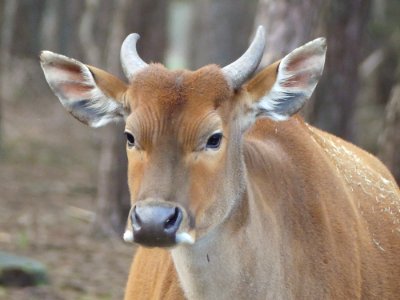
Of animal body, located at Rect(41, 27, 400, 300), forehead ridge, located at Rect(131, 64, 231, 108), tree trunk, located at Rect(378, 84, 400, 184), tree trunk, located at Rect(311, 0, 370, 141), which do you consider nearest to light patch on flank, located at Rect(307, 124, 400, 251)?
animal body, located at Rect(41, 27, 400, 300)

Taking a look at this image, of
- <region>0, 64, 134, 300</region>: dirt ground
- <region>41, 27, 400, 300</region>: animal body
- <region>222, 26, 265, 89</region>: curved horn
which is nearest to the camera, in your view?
<region>41, 27, 400, 300</region>: animal body

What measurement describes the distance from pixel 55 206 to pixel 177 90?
Answer: 30.1ft

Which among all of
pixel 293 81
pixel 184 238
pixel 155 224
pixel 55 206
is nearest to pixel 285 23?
pixel 293 81

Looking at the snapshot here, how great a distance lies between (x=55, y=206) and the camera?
14453mm

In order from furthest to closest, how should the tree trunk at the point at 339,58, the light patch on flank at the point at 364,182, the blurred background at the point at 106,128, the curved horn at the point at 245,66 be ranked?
the tree trunk at the point at 339,58 < the blurred background at the point at 106,128 < the light patch on flank at the point at 364,182 < the curved horn at the point at 245,66

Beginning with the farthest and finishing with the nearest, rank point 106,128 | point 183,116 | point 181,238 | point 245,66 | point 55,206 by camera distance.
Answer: point 55,206 < point 106,128 < point 245,66 < point 183,116 < point 181,238

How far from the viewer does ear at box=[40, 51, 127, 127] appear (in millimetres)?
5887

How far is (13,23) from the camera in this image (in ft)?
78.9

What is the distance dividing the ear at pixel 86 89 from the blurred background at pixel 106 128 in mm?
3624

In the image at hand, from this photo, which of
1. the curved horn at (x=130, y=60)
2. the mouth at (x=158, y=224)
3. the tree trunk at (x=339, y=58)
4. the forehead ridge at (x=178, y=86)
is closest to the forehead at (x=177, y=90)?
the forehead ridge at (x=178, y=86)

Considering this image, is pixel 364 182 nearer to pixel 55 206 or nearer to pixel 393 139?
pixel 393 139

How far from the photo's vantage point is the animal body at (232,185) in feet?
17.5

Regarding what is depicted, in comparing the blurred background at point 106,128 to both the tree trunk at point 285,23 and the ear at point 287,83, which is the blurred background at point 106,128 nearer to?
the tree trunk at point 285,23

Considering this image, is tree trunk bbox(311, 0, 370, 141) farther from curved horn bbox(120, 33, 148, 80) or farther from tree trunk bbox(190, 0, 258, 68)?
tree trunk bbox(190, 0, 258, 68)
